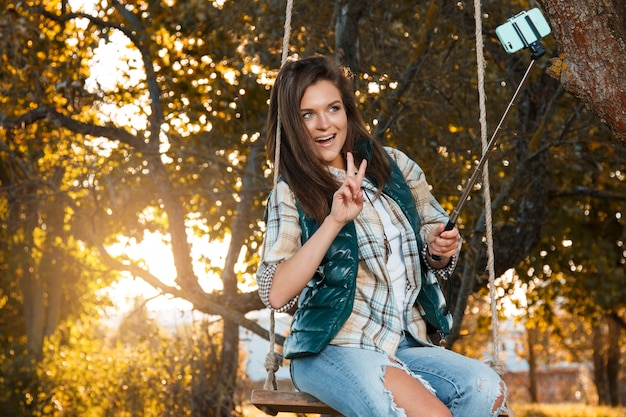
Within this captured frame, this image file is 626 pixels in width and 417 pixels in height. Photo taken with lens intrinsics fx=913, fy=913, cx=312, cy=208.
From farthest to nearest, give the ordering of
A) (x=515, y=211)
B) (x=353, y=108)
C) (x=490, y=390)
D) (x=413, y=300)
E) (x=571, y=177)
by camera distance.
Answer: (x=571, y=177) → (x=515, y=211) → (x=353, y=108) → (x=413, y=300) → (x=490, y=390)

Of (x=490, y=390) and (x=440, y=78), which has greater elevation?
(x=440, y=78)

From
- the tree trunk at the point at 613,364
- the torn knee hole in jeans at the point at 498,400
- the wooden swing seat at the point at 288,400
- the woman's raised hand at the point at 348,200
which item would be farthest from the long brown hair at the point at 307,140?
the tree trunk at the point at 613,364

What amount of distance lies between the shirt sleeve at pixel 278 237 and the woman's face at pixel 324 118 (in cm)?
19

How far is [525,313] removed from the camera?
9.92 meters

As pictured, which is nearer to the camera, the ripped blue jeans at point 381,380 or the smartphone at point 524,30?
the ripped blue jeans at point 381,380

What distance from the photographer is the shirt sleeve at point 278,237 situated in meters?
2.57

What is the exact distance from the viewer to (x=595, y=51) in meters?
2.54

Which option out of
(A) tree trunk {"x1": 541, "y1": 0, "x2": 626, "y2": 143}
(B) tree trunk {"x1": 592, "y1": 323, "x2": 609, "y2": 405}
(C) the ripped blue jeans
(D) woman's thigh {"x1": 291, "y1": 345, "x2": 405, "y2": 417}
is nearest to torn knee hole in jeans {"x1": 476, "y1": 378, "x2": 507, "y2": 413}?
(C) the ripped blue jeans

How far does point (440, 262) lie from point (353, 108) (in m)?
0.59

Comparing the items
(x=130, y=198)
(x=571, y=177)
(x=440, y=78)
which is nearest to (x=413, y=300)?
(x=440, y=78)

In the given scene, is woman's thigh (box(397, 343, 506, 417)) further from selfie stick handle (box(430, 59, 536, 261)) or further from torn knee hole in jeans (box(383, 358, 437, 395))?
selfie stick handle (box(430, 59, 536, 261))

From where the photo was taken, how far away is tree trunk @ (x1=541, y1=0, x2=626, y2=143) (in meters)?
2.53

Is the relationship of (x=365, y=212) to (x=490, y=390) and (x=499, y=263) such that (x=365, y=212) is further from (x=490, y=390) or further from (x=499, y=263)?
(x=499, y=263)

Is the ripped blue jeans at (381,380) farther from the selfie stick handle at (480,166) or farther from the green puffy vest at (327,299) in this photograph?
the selfie stick handle at (480,166)
